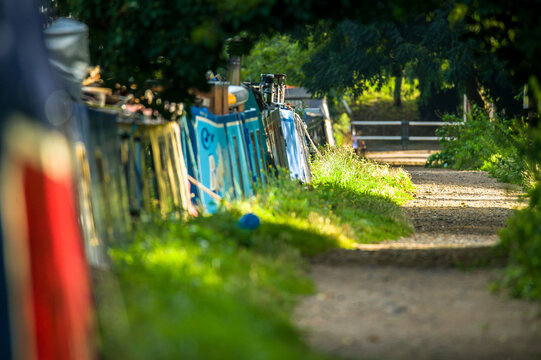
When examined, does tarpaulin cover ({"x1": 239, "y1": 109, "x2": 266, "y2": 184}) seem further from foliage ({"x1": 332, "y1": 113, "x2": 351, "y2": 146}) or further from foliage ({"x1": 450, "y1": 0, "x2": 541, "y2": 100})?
foliage ({"x1": 332, "y1": 113, "x2": 351, "y2": 146})

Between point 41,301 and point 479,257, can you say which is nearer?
point 41,301

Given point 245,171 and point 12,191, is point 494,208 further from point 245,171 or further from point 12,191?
point 12,191

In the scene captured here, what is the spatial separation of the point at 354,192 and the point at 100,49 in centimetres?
699

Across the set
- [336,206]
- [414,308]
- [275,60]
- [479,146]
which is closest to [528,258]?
[414,308]

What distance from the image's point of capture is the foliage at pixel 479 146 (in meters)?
23.9

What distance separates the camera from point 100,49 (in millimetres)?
10312

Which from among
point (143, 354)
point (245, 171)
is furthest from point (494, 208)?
point (143, 354)

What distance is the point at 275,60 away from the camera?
41.4 meters

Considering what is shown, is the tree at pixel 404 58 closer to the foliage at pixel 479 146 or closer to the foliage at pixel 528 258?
the foliage at pixel 479 146

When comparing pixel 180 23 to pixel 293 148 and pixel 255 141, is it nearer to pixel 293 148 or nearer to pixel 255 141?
pixel 255 141

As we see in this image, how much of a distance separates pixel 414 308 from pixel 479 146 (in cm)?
2061

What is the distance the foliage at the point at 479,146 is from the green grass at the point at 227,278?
10.9 metres

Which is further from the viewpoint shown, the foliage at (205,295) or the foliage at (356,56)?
the foliage at (356,56)

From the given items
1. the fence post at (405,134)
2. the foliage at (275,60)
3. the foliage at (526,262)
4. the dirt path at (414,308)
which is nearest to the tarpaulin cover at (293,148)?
the dirt path at (414,308)
